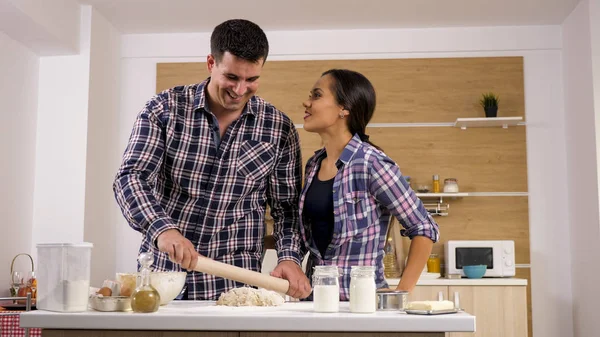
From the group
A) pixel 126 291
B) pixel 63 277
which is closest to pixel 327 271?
pixel 126 291

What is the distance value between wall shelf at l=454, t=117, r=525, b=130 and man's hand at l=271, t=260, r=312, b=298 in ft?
11.9

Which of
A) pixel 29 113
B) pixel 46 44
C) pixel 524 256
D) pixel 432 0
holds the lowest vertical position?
pixel 524 256

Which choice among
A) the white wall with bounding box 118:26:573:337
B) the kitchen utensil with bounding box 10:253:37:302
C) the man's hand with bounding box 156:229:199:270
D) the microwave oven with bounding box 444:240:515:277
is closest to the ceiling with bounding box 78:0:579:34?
the white wall with bounding box 118:26:573:337

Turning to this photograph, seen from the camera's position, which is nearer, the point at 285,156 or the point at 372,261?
the point at 372,261

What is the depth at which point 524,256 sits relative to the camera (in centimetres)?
556

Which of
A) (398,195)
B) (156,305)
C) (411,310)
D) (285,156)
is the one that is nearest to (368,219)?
(398,195)

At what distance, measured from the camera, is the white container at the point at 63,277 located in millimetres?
1690

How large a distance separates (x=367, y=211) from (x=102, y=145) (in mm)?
3713

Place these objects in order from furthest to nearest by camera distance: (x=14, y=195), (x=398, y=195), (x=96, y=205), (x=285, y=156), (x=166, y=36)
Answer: (x=166, y=36), (x=96, y=205), (x=14, y=195), (x=285, y=156), (x=398, y=195)

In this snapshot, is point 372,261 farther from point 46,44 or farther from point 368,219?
point 46,44

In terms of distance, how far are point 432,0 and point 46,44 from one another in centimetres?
278

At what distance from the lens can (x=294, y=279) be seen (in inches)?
82.0

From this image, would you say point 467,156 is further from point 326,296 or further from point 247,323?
point 247,323

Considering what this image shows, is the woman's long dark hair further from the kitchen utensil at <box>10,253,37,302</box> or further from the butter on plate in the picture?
the kitchen utensil at <box>10,253,37,302</box>
